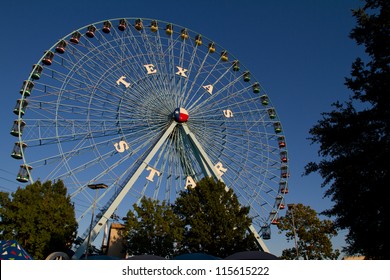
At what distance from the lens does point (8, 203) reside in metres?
28.3

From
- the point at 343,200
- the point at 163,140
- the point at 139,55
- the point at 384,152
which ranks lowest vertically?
the point at 343,200

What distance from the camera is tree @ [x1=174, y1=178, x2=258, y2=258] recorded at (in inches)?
1069

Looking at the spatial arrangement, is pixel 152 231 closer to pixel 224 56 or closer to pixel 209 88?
pixel 209 88

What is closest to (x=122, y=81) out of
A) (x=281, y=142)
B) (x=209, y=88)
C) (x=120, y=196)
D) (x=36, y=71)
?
(x=36, y=71)

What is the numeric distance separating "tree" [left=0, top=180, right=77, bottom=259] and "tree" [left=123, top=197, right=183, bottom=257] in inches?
216

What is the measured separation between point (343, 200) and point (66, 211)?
82.7ft

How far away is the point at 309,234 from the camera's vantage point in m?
35.1

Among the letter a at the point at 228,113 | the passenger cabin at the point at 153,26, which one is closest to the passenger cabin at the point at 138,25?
the passenger cabin at the point at 153,26

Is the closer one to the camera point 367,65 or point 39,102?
point 367,65

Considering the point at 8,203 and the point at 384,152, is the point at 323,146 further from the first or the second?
the point at 8,203

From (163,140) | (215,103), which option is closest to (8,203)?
(163,140)

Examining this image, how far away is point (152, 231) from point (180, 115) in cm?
1072

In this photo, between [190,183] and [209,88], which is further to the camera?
[209,88]

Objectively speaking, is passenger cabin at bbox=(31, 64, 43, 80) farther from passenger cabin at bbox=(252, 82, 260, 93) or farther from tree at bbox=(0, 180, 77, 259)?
passenger cabin at bbox=(252, 82, 260, 93)
